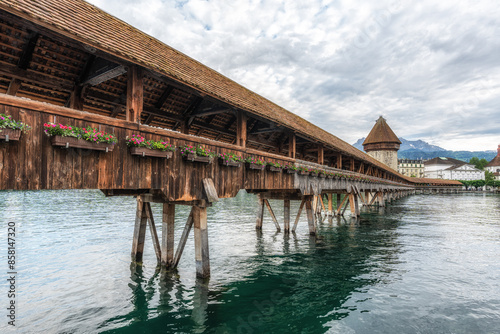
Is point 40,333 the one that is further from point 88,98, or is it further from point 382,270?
point 382,270

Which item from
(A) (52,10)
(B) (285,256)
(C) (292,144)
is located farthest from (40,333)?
(C) (292,144)

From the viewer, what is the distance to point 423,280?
8.27m

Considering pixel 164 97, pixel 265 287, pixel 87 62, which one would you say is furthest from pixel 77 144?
pixel 265 287

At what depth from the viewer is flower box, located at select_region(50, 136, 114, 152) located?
165 inches

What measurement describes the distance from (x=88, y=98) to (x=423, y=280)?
35.5ft

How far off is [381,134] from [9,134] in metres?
55.2

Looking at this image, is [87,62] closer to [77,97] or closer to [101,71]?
[101,71]

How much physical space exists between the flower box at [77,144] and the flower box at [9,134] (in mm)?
477

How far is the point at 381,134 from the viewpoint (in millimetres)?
51312

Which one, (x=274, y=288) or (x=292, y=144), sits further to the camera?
(x=292, y=144)

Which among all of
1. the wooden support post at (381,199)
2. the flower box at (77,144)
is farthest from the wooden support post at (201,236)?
the wooden support post at (381,199)

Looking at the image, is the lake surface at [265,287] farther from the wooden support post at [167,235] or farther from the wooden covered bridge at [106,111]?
the wooden covered bridge at [106,111]

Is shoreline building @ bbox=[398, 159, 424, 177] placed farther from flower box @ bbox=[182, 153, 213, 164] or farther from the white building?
flower box @ bbox=[182, 153, 213, 164]

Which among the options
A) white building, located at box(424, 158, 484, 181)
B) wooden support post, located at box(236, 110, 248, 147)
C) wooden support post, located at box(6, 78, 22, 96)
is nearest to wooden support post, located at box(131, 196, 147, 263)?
wooden support post, located at box(236, 110, 248, 147)
